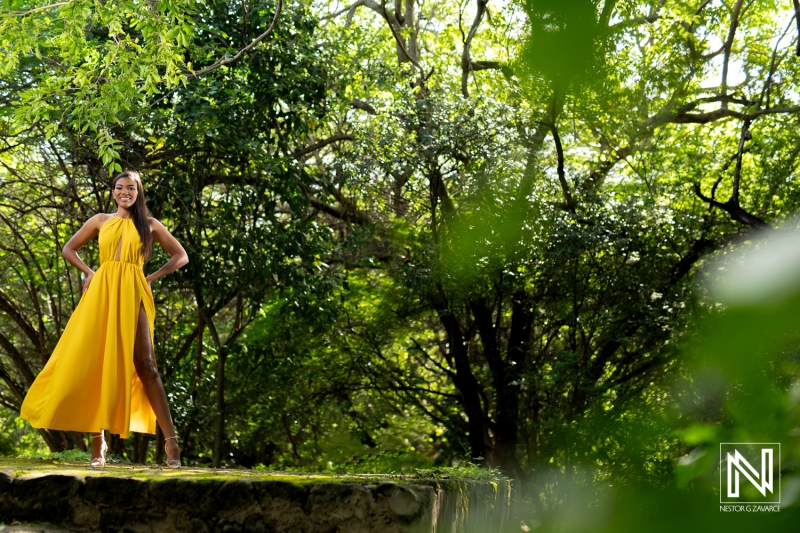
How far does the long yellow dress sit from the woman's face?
234mm

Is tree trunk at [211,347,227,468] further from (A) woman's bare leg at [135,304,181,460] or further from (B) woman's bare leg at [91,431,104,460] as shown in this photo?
(B) woman's bare leg at [91,431,104,460]

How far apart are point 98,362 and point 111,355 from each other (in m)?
0.10

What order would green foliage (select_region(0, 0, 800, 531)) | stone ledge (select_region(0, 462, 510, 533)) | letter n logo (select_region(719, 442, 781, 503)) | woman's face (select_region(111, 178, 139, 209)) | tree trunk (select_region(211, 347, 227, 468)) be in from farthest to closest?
tree trunk (select_region(211, 347, 227, 468)) → green foliage (select_region(0, 0, 800, 531)) → woman's face (select_region(111, 178, 139, 209)) → stone ledge (select_region(0, 462, 510, 533)) → letter n logo (select_region(719, 442, 781, 503))

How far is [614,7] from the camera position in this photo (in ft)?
1.92

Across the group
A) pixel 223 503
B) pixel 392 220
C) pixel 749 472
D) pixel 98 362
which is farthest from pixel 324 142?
pixel 749 472

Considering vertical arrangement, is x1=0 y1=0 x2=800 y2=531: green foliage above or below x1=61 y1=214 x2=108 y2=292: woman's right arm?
above

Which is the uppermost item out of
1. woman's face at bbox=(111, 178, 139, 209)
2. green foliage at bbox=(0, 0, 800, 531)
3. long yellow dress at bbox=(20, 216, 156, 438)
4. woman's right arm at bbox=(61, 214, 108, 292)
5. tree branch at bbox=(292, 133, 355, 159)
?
tree branch at bbox=(292, 133, 355, 159)

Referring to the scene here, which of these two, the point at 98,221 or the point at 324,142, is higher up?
the point at 324,142

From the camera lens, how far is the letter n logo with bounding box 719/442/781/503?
0.44 meters

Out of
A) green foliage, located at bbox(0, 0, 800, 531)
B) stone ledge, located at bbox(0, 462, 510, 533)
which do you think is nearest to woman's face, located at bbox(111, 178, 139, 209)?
green foliage, located at bbox(0, 0, 800, 531)

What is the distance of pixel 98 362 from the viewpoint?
3988mm

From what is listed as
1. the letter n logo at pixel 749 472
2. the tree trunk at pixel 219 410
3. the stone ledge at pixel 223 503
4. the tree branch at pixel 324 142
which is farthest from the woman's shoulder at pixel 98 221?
the tree branch at pixel 324 142

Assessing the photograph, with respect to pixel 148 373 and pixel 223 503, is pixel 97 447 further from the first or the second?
pixel 223 503

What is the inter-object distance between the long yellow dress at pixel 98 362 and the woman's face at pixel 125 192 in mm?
234
